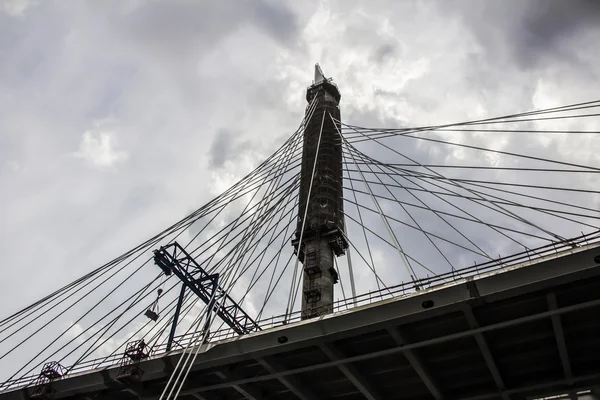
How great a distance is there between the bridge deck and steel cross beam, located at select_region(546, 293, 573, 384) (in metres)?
0.04

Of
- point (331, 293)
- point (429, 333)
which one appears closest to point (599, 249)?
point (429, 333)

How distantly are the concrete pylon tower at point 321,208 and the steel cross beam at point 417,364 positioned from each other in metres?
10.8

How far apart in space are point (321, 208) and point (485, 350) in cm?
1970

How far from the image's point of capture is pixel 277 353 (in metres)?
21.6

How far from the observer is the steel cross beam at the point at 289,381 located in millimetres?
22000

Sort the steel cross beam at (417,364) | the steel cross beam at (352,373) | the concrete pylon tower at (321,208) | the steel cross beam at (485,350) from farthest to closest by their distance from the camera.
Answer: the concrete pylon tower at (321,208)
the steel cross beam at (352,373)
the steel cross beam at (417,364)
the steel cross beam at (485,350)

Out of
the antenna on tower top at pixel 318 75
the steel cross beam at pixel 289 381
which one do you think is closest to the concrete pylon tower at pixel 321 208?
the antenna on tower top at pixel 318 75

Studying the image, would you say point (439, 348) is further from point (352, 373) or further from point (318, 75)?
point (318, 75)

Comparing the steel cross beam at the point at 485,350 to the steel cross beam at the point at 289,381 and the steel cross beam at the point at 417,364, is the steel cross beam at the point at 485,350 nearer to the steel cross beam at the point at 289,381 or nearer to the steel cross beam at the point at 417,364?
the steel cross beam at the point at 417,364

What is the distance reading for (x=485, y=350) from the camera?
2019cm

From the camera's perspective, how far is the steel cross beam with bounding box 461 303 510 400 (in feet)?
62.8

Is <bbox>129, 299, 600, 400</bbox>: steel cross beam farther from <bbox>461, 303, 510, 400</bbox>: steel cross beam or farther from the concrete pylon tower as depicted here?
the concrete pylon tower

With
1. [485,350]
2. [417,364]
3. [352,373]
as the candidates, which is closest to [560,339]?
[485,350]

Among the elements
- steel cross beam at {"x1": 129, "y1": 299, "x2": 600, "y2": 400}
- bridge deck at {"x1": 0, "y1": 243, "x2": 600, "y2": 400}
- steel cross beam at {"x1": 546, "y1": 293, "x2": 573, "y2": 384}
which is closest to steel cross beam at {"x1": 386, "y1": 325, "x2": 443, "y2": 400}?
bridge deck at {"x1": 0, "y1": 243, "x2": 600, "y2": 400}
